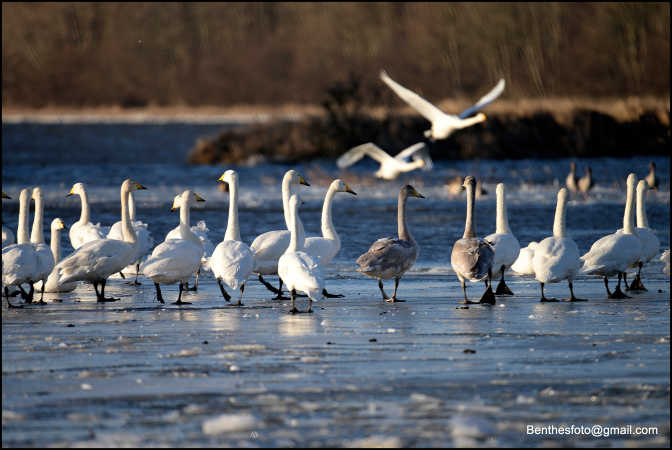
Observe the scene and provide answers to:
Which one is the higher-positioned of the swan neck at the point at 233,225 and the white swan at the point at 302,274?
the swan neck at the point at 233,225

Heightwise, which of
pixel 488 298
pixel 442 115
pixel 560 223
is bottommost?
pixel 488 298

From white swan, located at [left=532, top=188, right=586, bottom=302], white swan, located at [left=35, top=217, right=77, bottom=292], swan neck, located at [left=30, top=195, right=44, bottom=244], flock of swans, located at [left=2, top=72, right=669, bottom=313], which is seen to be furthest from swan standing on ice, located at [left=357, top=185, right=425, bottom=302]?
swan neck, located at [left=30, top=195, right=44, bottom=244]

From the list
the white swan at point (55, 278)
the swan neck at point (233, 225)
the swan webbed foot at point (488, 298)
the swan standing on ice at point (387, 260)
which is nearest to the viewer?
the swan webbed foot at point (488, 298)

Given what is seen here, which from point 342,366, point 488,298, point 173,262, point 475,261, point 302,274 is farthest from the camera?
point 173,262

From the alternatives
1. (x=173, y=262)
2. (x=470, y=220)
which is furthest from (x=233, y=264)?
(x=470, y=220)

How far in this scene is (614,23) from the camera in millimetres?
65375

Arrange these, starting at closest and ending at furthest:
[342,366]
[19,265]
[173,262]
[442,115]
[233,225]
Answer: [342,366], [19,265], [173,262], [233,225], [442,115]

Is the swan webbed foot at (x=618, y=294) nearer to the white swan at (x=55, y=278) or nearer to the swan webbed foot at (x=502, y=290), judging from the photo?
the swan webbed foot at (x=502, y=290)

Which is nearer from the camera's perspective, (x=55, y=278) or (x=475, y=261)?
(x=475, y=261)

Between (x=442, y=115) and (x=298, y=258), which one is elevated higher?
(x=442, y=115)

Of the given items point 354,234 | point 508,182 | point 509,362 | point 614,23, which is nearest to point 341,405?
point 509,362

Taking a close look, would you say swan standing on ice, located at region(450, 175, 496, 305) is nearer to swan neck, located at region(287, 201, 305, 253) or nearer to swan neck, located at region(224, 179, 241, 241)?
swan neck, located at region(287, 201, 305, 253)

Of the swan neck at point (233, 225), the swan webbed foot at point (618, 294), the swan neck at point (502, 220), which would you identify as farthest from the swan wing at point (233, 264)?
the swan webbed foot at point (618, 294)

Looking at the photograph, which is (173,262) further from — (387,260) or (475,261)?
(475,261)
